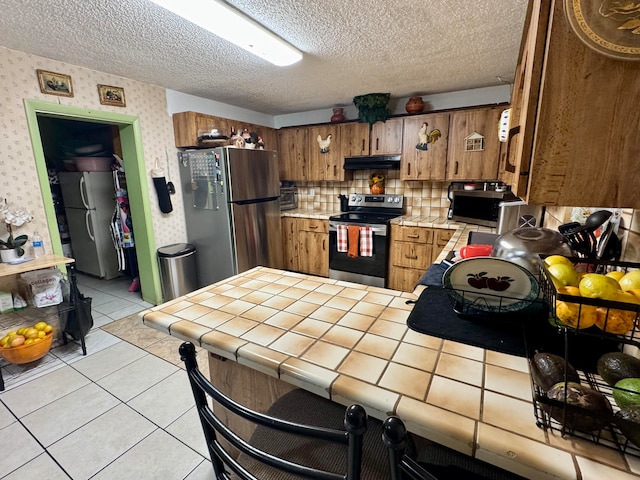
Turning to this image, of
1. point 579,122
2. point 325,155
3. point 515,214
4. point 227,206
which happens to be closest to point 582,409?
point 579,122

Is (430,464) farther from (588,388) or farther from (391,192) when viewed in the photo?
(391,192)

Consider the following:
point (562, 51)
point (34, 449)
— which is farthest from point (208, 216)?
point (562, 51)

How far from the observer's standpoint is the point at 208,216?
10.7 feet

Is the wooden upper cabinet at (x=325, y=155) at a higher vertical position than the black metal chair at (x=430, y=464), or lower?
higher

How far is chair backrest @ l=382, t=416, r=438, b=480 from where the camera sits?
44 centimetres

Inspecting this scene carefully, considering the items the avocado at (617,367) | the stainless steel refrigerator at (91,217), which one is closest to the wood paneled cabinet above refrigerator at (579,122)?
the avocado at (617,367)

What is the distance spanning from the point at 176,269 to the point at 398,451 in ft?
10.4

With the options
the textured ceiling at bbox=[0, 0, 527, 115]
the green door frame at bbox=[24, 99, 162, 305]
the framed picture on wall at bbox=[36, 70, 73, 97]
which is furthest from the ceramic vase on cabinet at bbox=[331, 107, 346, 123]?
the framed picture on wall at bbox=[36, 70, 73, 97]

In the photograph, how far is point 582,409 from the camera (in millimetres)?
A: 510

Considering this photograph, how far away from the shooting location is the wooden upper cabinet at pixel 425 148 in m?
3.26

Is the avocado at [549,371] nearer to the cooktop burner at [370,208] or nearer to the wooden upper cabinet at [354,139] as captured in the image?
the cooktop burner at [370,208]

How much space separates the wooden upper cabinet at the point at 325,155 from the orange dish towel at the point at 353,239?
0.87 m

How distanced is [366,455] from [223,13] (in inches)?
82.4

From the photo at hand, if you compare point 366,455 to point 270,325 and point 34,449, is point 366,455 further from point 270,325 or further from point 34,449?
point 34,449
